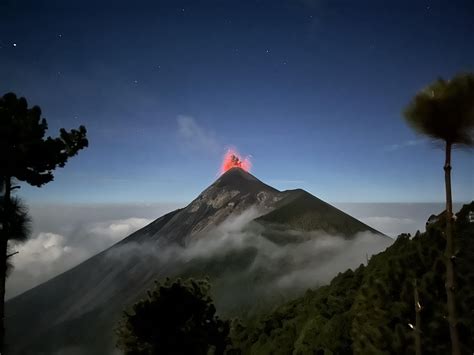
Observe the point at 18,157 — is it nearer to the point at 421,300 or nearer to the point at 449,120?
the point at 449,120

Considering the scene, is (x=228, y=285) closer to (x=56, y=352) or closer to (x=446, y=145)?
(x=56, y=352)

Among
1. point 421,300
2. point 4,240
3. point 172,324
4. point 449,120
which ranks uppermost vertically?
point 449,120

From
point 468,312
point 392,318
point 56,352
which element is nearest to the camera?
point 468,312

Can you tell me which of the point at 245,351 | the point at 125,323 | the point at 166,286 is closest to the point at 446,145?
the point at 166,286

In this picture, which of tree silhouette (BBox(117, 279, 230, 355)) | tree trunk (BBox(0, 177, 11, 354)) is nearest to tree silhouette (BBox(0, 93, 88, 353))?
tree trunk (BBox(0, 177, 11, 354))

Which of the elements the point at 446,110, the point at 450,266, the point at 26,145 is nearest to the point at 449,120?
the point at 446,110

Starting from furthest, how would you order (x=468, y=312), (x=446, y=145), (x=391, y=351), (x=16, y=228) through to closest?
1. (x=391, y=351)
2. (x=468, y=312)
3. (x=16, y=228)
4. (x=446, y=145)

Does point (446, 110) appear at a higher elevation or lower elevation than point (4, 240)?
higher
